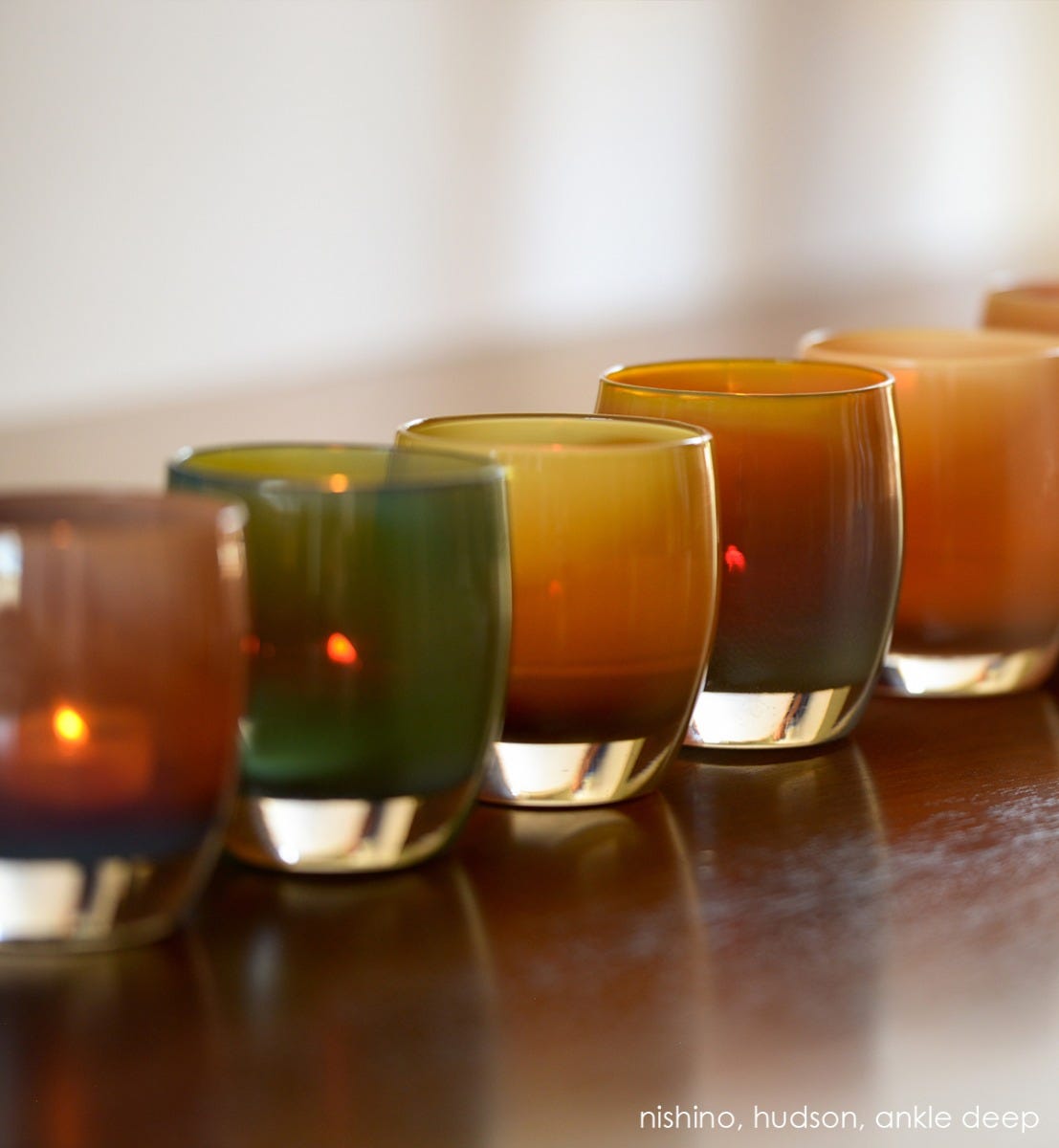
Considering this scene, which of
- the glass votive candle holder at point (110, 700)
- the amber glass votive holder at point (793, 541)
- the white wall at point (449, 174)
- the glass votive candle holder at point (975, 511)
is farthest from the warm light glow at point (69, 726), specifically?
the white wall at point (449, 174)

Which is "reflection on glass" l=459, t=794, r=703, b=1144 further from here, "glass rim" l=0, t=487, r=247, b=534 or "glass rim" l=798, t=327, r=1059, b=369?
"glass rim" l=798, t=327, r=1059, b=369

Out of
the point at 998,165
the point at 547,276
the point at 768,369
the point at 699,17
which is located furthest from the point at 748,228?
the point at 768,369

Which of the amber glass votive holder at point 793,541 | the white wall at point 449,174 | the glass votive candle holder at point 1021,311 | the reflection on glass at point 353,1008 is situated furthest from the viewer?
the white wall at point 449,174

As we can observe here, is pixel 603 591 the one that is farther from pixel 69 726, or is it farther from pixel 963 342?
pixel 963 342

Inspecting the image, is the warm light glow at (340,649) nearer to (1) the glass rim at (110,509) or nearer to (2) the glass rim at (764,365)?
(1) the glass rim at (110,509)

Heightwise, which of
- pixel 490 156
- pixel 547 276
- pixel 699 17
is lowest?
pixel 547 276

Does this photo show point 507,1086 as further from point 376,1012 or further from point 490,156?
point 490,156

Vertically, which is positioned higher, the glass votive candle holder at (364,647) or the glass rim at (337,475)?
the glass rim at (337,475)
